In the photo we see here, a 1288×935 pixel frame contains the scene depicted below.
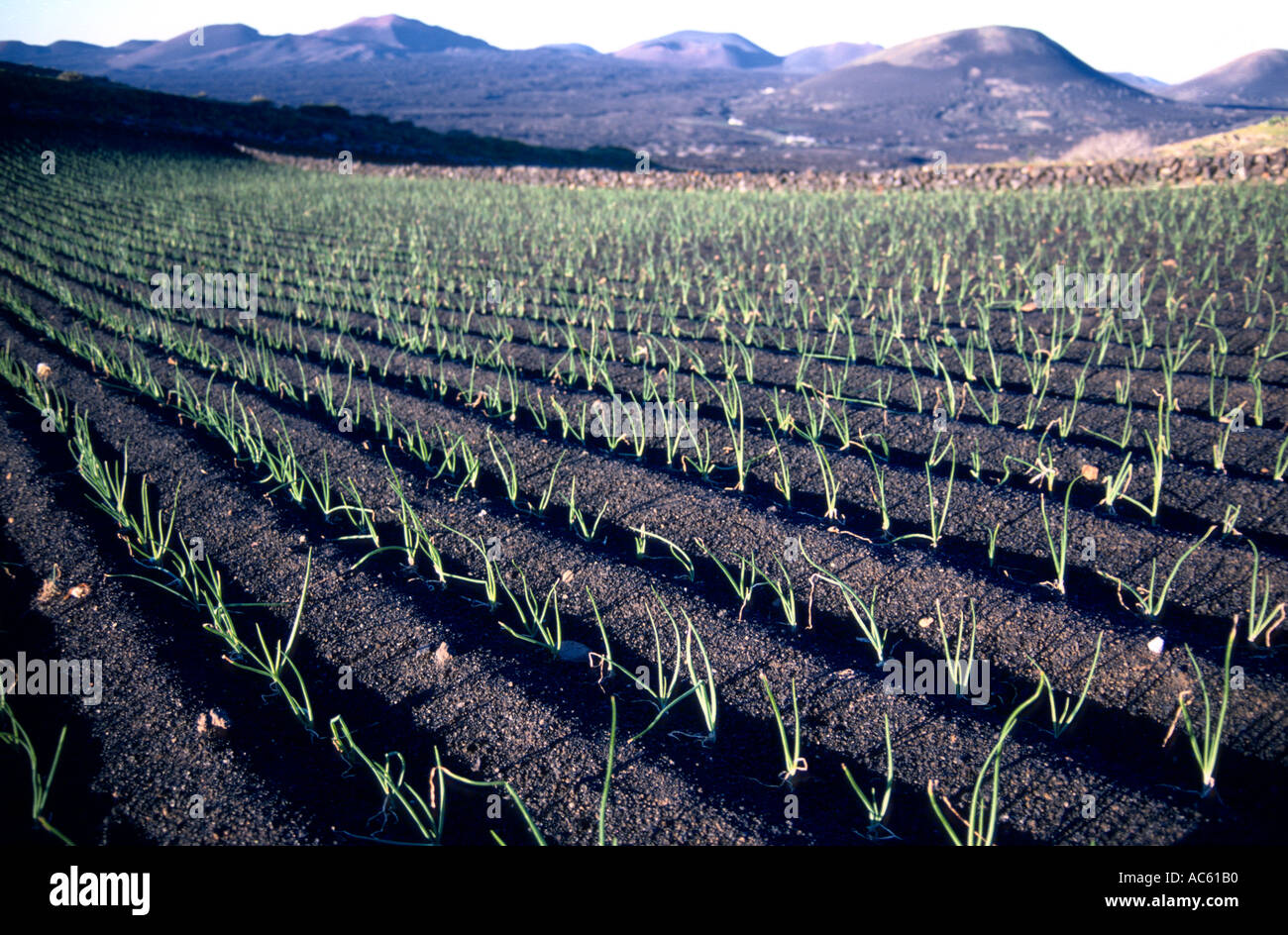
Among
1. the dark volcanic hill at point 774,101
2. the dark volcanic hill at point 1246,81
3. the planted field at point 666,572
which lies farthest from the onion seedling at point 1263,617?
the dark volcanic hill at point 1246,81

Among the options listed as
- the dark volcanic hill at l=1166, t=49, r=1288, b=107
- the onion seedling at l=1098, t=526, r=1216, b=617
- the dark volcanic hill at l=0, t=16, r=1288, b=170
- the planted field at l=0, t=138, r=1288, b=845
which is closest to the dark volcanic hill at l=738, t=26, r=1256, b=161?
the dark volcanic hill at l=0, t=16, r=1288, b=170

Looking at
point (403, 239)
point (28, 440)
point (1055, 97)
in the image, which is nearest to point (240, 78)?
point (1055, 97)

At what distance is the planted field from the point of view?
4.65ft

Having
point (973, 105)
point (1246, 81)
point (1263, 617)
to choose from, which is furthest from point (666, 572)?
point (1246, 81)

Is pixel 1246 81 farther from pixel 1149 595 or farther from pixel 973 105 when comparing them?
pixel 1149 595

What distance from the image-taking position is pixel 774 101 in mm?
66250

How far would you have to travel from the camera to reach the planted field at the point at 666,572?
4.65 feet

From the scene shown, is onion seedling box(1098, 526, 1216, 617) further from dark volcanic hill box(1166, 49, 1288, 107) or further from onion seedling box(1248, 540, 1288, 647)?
dark volcanic hill box(1166, 49, 1288, 107)

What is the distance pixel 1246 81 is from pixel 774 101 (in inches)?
3481

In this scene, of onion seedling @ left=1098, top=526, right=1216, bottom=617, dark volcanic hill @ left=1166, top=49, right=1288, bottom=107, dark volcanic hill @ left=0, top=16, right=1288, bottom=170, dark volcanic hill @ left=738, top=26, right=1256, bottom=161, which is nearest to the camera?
onion seedling @ left=1098, top=526, right=1216, bottom=617

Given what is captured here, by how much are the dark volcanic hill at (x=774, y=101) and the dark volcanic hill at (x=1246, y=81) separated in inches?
40.0

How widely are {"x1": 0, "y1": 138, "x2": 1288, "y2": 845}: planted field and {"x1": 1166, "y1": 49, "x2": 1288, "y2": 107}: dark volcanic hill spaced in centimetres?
9974
